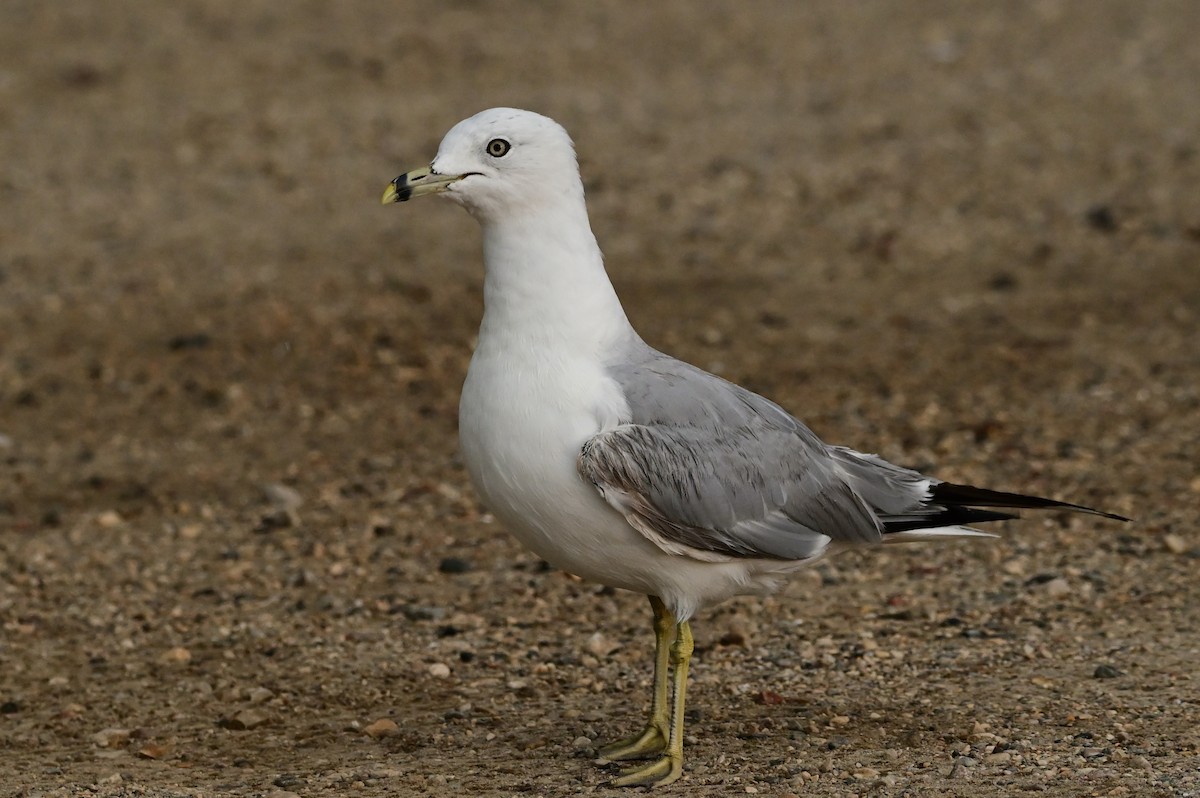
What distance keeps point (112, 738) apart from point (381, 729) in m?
0.93

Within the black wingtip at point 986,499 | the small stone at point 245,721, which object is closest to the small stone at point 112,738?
the small stone at point 245,721

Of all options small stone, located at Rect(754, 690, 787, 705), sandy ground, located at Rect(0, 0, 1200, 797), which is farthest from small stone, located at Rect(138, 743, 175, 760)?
small stone, located at Rect(754, 690, 787, 705)

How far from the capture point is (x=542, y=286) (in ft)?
17.2

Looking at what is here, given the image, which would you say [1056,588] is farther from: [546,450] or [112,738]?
[112,738]

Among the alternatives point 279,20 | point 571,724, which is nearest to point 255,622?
point 571,724

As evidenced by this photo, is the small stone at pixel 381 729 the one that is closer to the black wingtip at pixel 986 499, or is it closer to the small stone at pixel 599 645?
the small stone at pixel 599 645

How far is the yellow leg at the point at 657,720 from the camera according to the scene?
5574mm

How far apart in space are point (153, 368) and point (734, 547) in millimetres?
5861

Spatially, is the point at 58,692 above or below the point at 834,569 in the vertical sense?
below

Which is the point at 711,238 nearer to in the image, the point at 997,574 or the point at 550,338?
the point at 997,574

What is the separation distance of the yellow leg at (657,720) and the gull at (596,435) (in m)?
0.03

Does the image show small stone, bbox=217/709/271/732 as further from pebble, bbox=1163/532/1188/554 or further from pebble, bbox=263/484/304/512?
pebble, bbox=1163/532/1188/554

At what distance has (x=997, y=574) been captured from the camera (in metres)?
7.21

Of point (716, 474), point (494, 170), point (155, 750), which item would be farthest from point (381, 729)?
point (494, 170)
